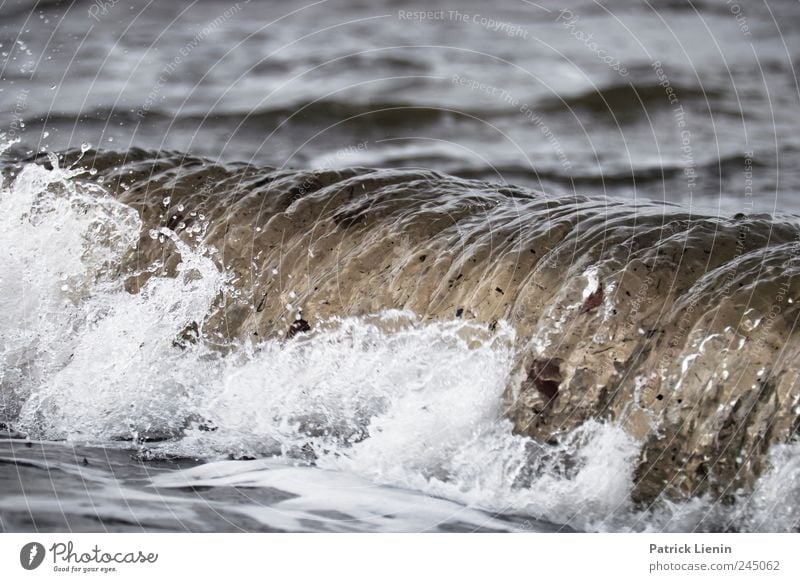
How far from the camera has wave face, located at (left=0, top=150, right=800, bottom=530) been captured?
6.34ft

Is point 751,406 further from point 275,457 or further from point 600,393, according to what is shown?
point 275,457

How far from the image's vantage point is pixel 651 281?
6.87 ft

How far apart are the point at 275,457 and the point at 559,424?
28.6 inches

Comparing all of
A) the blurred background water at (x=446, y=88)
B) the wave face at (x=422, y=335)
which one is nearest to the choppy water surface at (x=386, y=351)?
the wave face at (x=422, y=335)
